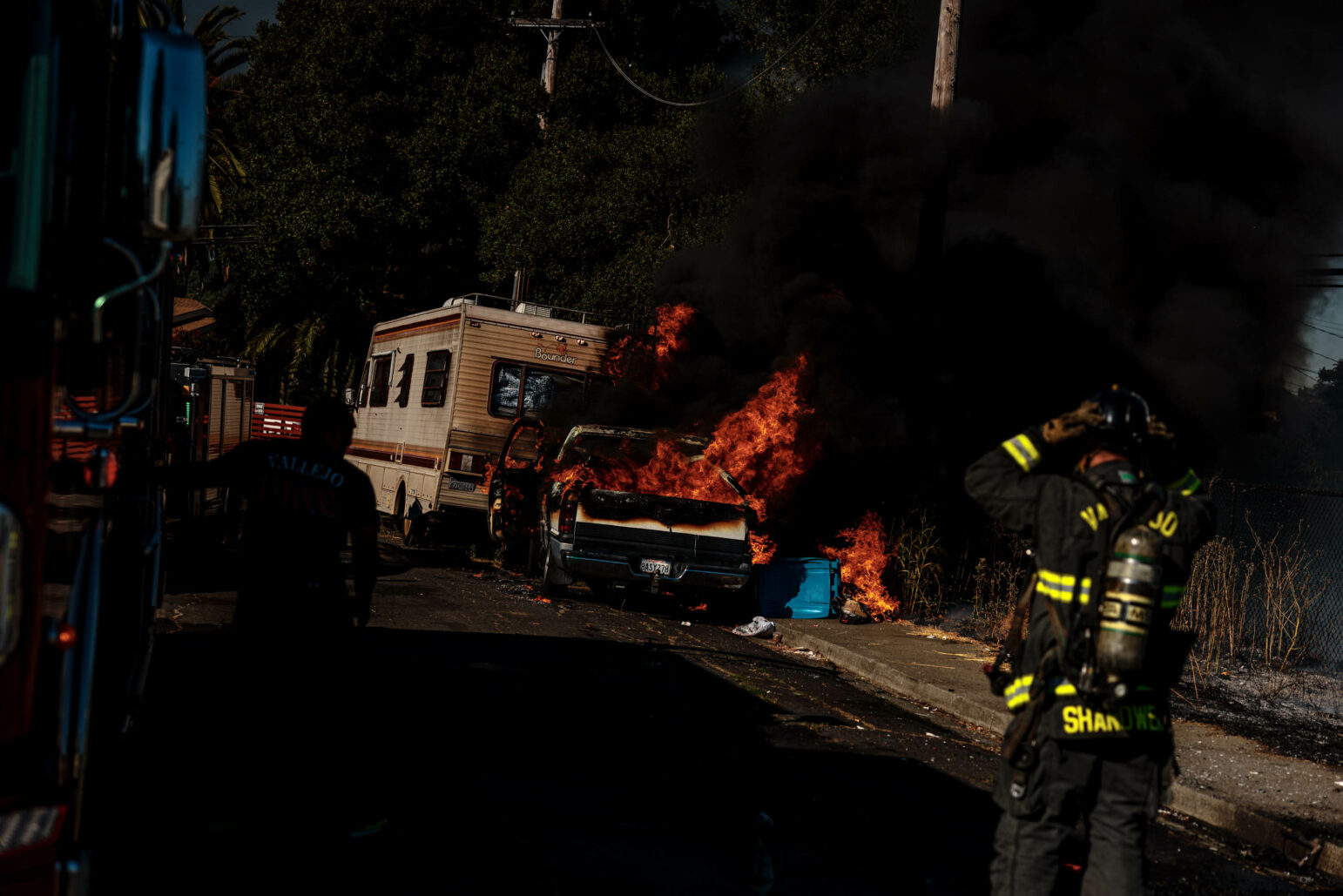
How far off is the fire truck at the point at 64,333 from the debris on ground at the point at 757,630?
9080mm

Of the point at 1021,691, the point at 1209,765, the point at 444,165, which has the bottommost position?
the point at 1209,765

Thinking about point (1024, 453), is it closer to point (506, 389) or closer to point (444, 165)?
point (506, 389)

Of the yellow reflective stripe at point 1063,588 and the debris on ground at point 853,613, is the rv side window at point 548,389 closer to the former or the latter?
the debris on ground at point 853,613

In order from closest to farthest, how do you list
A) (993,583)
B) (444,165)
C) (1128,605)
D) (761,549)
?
(1128,605)
(993,583)
(761,549)
(444,165)

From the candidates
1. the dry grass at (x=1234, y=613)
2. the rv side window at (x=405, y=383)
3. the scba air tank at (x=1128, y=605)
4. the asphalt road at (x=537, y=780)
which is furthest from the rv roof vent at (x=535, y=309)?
the scba air tank at (x=1128, y=605)

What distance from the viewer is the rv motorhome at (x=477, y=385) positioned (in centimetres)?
1585

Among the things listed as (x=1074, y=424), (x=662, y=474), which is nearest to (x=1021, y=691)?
(x=1074, y=424)

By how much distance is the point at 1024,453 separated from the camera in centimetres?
401

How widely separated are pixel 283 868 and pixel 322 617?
2.95ft

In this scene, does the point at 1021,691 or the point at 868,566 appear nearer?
the point at 1021,691

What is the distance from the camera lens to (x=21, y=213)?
2.49 metres

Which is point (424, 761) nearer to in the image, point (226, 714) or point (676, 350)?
point (226, 714)

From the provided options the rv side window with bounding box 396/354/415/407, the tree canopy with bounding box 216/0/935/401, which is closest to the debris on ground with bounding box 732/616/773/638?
the rv side window with bounding box 396/354/415/407

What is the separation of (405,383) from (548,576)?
22.2 ft
